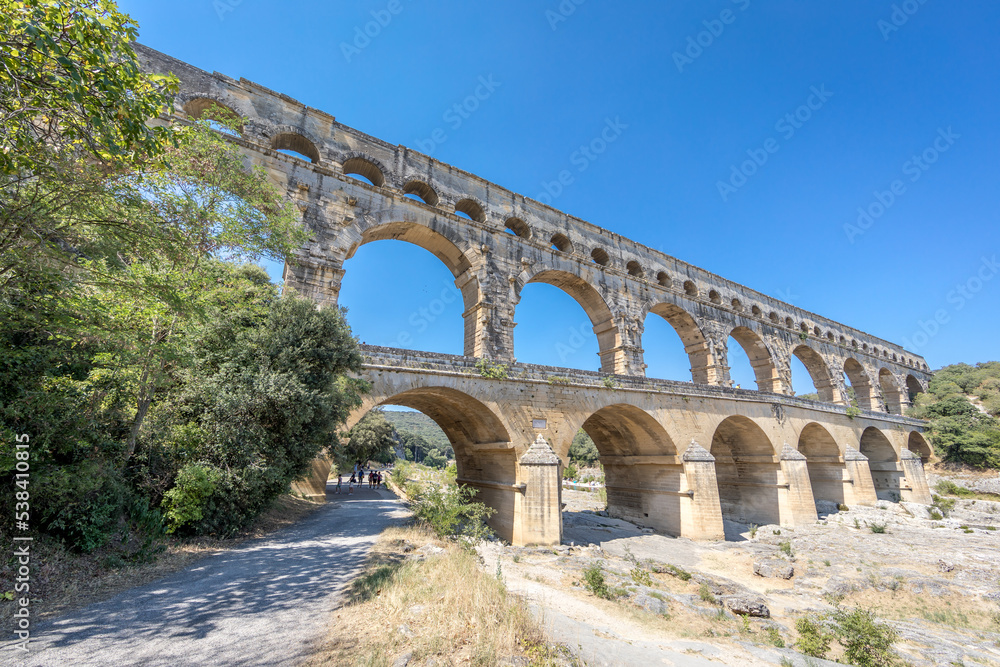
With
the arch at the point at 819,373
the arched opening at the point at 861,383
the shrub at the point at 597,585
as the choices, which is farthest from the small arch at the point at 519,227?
the arched opening at the point at 861,383

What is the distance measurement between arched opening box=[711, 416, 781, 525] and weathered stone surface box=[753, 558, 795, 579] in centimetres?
698

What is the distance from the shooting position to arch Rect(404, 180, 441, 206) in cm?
1653

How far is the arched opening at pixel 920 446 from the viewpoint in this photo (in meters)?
30.8

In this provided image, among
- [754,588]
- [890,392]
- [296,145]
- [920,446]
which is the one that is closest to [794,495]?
[754,588]

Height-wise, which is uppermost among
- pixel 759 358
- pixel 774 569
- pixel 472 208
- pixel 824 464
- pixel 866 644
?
pixel 472 208

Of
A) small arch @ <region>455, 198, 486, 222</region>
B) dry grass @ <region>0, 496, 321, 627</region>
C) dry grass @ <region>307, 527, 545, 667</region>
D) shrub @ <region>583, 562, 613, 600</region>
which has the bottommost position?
Answer: shrub @ <region>583, 562, 613, 600</region>

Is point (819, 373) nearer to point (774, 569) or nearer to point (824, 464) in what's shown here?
point (824, 464)

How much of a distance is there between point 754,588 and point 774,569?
162 cm

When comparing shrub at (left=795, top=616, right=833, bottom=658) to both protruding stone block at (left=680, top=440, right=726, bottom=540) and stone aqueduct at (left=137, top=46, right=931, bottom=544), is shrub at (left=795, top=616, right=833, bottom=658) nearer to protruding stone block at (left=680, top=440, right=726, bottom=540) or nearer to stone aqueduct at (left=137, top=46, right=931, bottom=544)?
stone aqueduct at (left=137, top=46, right=931, bottom=544)

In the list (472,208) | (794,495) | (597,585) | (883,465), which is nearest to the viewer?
(597,585)

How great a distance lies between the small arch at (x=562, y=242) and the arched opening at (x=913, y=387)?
41701mm

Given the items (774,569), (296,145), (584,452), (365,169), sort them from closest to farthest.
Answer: (774,569) < (296,145) < (365,169) < (584,452)

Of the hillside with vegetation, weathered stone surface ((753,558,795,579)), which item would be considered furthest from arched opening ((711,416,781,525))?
the hillside with vegetation

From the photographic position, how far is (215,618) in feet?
16.1
